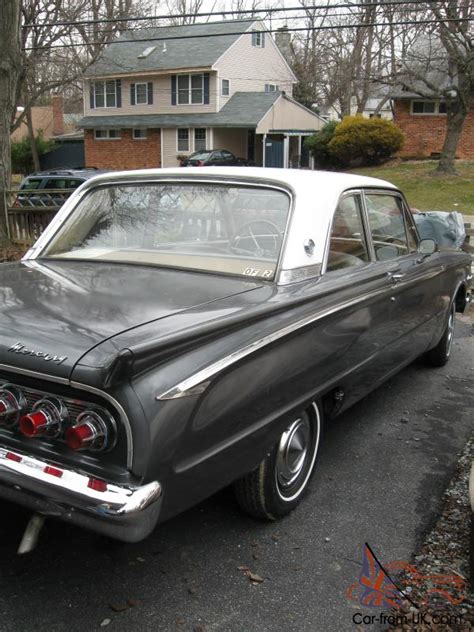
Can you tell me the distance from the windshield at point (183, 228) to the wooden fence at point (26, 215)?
282 inches

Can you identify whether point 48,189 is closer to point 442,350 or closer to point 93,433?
point 442,350

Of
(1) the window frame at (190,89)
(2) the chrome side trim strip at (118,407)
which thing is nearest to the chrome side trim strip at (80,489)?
(2) the chrome side trim strip at (118,407)

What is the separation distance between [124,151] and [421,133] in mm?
17321

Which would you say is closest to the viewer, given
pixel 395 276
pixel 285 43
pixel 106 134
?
pixel 395 276

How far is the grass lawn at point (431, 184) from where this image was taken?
62.0 ft

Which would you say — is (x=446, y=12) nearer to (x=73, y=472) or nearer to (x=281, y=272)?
(x=281, y=272)

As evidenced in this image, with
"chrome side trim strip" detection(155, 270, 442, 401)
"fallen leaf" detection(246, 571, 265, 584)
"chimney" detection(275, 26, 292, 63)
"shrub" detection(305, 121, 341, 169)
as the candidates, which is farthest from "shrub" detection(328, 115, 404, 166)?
"fallen leaf" detection(246, 571, 265, 584)

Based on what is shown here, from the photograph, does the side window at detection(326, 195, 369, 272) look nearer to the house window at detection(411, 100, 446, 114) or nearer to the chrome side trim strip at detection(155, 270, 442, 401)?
the chrome side trim strip at detection(155, 270, 442, 401)

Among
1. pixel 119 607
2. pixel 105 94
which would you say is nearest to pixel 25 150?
pixel 105 94

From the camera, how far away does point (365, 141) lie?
2739 centimetres

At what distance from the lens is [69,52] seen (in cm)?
2855

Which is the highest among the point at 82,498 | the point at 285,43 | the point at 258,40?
the point at 285,43

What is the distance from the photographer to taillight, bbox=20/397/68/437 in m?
2.18

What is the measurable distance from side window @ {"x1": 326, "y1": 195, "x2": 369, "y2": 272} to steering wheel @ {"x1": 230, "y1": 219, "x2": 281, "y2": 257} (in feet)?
1.17
